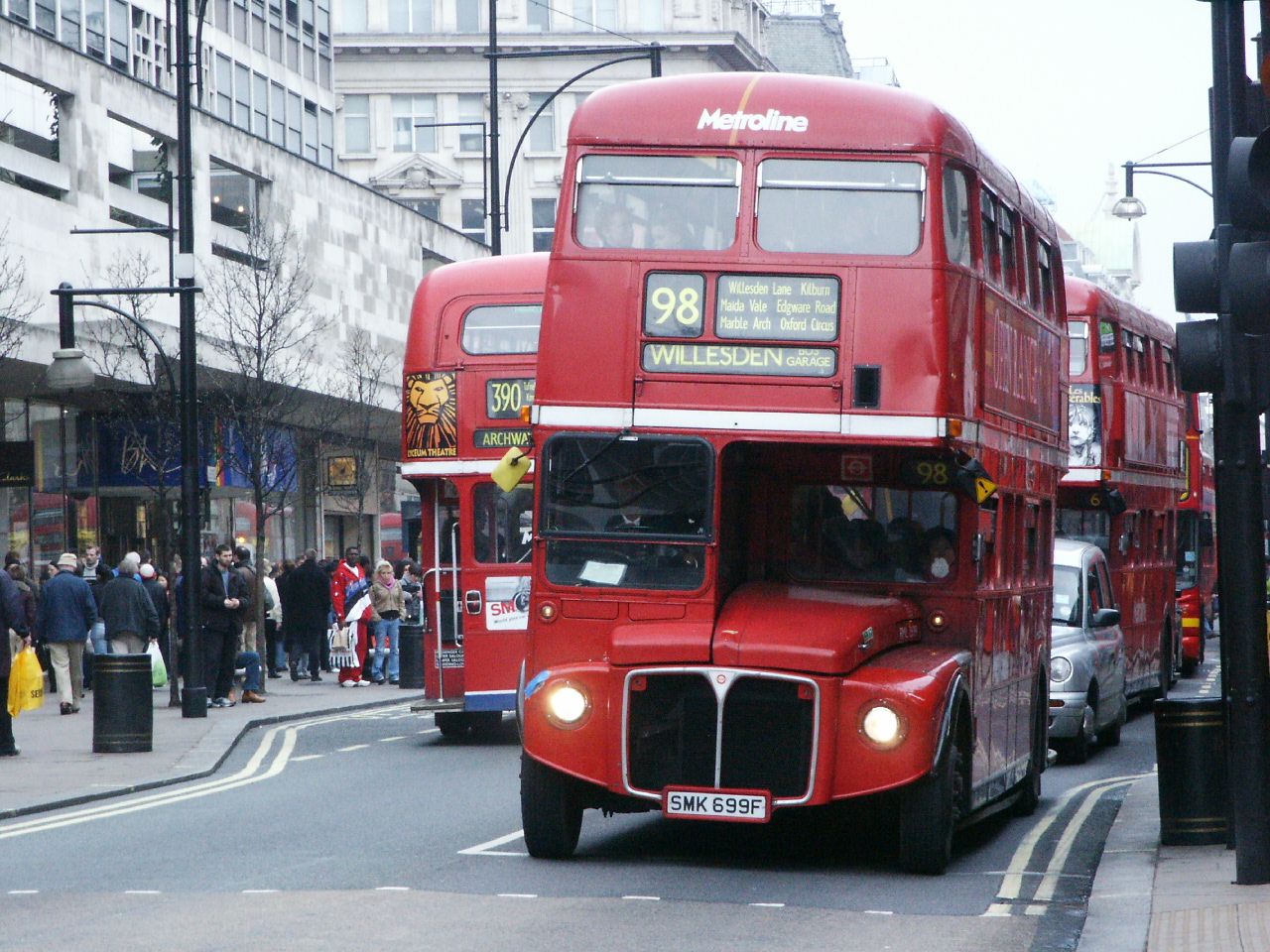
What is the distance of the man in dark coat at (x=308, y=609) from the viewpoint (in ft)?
101

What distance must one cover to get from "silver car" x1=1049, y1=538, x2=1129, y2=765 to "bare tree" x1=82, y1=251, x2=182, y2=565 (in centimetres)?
1230

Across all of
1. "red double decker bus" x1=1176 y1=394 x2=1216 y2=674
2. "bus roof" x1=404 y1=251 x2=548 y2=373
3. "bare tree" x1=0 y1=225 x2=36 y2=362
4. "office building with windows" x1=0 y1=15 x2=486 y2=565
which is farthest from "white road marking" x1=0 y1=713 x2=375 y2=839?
"red double decker bus" x1=1176 y1=394 x2=1216 y2=674

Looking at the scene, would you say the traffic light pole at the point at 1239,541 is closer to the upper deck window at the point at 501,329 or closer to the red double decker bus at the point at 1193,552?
the upper deck window at the point at 501,329

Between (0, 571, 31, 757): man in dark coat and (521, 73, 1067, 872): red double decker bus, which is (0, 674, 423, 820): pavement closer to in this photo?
(0, 571, 31, 757): man in dark coat

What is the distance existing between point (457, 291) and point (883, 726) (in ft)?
31.8

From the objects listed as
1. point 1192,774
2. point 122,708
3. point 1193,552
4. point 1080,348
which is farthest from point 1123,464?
point 1192,774

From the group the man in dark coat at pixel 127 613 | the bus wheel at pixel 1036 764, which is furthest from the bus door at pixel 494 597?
the man in dark coat at pixel 127 613

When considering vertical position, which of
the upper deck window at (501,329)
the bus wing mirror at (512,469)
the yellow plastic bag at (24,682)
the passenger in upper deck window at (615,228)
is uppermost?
the upper deck window at (501,329)

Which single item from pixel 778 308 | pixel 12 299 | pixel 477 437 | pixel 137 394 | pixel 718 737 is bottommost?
pixel 718 737

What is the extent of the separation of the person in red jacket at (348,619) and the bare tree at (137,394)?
2.54 metres

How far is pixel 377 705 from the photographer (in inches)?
1080

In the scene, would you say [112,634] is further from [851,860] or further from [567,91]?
[567,91]

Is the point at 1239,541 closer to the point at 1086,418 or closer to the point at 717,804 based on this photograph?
the point at 717,804

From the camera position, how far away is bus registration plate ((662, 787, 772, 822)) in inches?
419
